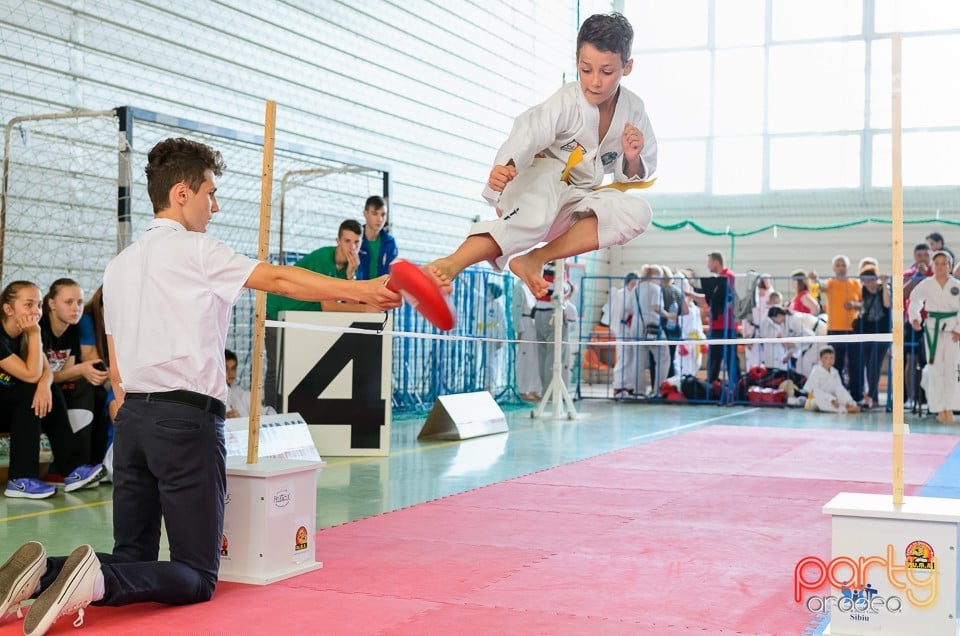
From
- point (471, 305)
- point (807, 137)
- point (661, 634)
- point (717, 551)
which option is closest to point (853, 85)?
point (807, 137)

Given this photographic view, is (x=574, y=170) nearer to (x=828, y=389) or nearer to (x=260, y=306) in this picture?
(x=260, y=306)

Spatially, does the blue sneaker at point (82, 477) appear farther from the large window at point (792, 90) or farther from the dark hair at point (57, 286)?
the large window at point (792, 90)

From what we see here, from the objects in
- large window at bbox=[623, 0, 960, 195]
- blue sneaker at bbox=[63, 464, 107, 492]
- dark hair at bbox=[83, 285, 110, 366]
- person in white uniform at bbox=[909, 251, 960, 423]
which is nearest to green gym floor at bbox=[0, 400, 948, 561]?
blue sneaker at bbox=[63, 464, 107, 492]

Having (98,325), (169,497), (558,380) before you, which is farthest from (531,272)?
(558,380)

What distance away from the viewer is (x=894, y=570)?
2.93 meters

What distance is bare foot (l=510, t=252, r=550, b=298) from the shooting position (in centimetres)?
392

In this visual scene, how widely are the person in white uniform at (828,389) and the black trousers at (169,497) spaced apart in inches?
363

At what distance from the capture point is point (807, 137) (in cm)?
1550

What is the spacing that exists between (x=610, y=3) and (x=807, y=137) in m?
3.95

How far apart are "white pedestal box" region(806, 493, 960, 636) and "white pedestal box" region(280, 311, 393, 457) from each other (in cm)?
428

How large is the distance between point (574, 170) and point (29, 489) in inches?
128

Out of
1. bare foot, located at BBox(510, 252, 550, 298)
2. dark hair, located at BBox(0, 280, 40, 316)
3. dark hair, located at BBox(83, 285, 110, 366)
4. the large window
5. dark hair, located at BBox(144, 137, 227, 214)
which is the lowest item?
dark hair, located at BBox(83, 285, 110, 366)

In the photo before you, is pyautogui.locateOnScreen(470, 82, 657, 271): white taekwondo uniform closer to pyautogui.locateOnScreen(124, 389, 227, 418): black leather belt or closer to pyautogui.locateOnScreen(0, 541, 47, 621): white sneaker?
pyautogui.locateOnScreen(124, 389, 227, 418): black leather belt

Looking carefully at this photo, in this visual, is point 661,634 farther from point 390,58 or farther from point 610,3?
point 610,3
